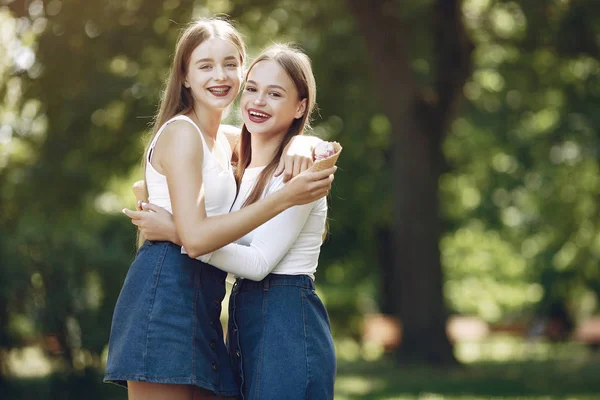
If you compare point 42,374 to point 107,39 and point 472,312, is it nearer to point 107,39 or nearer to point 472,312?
point 107,39

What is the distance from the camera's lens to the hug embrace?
3.65m

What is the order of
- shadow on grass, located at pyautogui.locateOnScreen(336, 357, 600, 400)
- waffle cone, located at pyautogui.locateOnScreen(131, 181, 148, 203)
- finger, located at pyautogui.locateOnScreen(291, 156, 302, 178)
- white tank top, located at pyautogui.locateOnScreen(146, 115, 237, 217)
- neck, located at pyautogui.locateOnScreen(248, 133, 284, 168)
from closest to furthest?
finger, located at pyautogui.locateOnScreen(291, 156, 302, 178), white tank top, located at pyautogui.locateOnScreen(146, 115, 237, 217), neck, located at pyautogui.locateOnScreen(248, 133, 284, 168), waffle cone, located at pyautogui.locateOnScreen(131, 181, 148, 203), shadow on grass, located at pyautogui.locateOnScreen(336, 357, 600, 400)

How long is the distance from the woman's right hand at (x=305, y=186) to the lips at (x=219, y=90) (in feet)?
1.92

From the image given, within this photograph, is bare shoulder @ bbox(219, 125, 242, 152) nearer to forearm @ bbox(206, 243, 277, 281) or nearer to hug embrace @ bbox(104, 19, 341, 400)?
hug embrace @ bbox(104, 19, 341, 400)

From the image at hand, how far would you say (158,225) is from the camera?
3787 mm

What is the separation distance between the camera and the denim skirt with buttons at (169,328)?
3.63 metres

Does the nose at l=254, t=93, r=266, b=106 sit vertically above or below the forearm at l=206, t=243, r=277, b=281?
above

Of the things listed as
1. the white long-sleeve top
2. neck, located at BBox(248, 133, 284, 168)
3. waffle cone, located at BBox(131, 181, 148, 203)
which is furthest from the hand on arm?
waffle cone, located at BBox(131, 181, 148, 203)

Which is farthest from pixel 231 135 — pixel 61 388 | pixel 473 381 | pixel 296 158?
pixel 473 381

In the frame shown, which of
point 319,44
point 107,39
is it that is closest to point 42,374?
point 107,39

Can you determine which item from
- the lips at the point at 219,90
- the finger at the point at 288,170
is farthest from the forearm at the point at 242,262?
the lips at the point at 219,90

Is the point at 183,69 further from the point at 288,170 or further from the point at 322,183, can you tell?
the point at 322,183

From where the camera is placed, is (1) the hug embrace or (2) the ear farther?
(2) the ear

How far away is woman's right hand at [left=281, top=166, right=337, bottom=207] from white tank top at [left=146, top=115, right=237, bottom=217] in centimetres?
37
